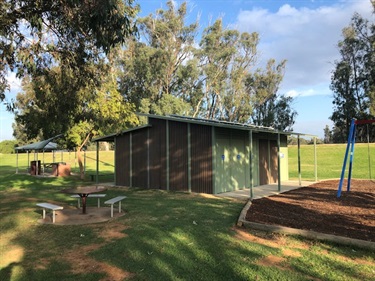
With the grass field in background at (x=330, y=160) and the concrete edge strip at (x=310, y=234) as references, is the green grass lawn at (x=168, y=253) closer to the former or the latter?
the concrete edge strip at (x=310, y=234)

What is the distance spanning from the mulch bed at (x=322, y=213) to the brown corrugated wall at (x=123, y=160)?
734 centimetres

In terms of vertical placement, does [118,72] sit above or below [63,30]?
above

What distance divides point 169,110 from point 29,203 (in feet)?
88.6

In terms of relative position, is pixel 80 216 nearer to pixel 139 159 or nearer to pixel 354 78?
pixel 139 159

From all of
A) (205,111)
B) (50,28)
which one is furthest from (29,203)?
(205,111)

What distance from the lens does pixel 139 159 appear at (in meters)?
15.5

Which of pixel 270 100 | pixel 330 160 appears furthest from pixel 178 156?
pixel 270 100

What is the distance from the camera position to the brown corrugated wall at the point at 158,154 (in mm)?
14422

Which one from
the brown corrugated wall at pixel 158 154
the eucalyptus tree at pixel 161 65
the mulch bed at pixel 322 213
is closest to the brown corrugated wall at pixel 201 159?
the brown corrugated wall at pixel 158 154

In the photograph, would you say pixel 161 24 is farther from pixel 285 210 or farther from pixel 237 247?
pixel 237 247

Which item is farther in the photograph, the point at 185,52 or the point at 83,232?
the point at 185,52

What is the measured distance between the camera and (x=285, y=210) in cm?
887

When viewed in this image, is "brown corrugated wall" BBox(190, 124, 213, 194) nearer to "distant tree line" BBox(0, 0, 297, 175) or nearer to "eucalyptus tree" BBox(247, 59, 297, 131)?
"distant tree line" BBox(0, 0, 297, 175)

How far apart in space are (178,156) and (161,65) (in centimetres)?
2617
